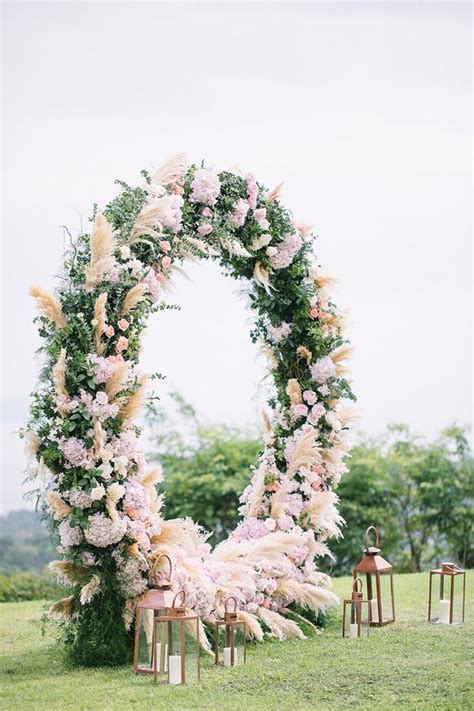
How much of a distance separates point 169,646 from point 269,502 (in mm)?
2011

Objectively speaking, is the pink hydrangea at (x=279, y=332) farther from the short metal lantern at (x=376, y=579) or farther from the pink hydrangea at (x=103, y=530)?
the pink hydrangea at (x=103, y=530)

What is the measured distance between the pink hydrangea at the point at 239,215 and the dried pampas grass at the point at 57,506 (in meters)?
2.25

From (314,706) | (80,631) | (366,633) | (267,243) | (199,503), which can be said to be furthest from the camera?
(199,503)

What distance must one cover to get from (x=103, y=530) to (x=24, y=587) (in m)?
4.40

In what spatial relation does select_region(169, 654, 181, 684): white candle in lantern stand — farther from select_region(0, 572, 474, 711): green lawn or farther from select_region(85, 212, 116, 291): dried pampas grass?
select_region(85, 212, 116, 291): dried pampas grass

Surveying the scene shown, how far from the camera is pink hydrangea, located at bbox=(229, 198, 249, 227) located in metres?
6.63

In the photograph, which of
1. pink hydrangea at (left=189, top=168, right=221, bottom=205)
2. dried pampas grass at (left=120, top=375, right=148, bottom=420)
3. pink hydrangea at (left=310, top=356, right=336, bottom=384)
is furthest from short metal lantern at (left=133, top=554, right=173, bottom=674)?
pink hydrangea at (left=189, top=168, right=221, bottom=205)

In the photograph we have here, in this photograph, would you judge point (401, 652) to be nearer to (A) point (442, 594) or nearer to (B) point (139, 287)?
(A) point (442, 594)

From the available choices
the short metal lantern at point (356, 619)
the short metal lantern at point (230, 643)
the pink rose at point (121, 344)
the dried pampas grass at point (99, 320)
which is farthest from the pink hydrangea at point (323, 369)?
the short metal lantern at point (230, 643)

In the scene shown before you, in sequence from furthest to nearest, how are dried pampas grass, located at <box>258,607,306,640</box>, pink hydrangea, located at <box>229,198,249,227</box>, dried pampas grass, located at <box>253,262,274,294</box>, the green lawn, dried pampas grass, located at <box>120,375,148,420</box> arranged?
1. dried pampas grass, located at <box>253,262,274,294</box>
2. pink hydrangea, located at <box>229,198,249,227</box>
3. dried pampas grass, located at <box>258,607,306,640</box>
4. dried pampas grass, located at <box>120,375,148,420</box>
5. the green lawn

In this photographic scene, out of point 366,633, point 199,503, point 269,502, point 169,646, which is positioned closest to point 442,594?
point 366,633

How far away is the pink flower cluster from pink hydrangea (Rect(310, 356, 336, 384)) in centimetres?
72

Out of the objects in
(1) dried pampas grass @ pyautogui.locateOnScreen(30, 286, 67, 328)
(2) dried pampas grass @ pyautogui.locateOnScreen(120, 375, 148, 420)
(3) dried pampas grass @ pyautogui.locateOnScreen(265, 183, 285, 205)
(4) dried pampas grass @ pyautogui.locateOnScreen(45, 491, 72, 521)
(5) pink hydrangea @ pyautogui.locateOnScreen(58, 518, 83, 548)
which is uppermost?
(3) dried pampas grass @ pyautogui.locateOnScreen(265, 183, 285, 205)

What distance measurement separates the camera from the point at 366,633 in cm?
625
